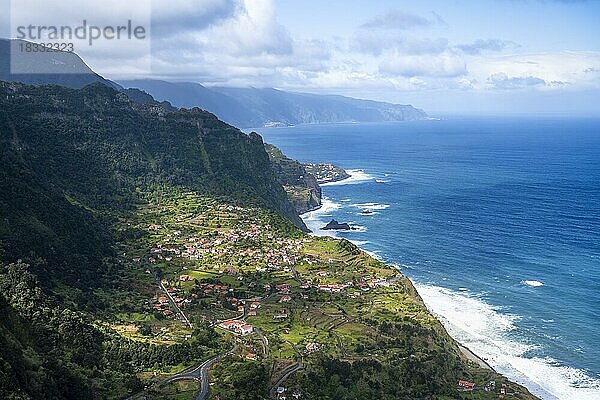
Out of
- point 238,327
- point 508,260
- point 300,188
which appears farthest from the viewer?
point 300,188

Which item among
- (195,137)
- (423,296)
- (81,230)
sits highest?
(195,137)

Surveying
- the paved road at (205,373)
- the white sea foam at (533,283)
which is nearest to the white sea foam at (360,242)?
the white sea foam at (533,283)

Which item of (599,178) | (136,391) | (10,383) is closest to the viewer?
(10,383)

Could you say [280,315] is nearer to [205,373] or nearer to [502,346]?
[205,373]

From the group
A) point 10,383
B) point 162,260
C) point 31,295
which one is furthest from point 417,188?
point 10,383

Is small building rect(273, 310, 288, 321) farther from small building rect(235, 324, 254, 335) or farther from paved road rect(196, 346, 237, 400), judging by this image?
paved road rect(196, 346, 237, 400)

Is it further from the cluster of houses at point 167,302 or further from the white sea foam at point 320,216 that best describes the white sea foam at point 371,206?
the cluster of houses at point 167,302

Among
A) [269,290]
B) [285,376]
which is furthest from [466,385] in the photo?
[269,290]

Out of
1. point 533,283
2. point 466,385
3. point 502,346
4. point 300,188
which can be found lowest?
point 502,346

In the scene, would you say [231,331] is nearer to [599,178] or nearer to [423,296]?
[423,296]
